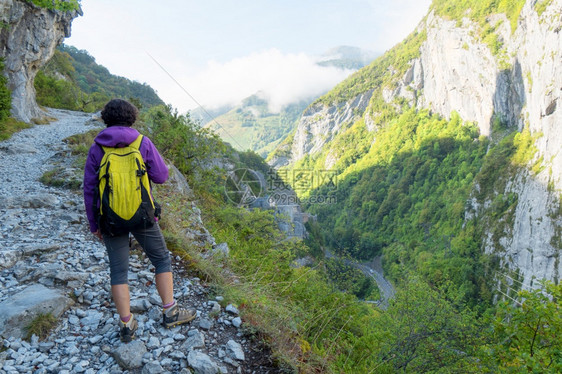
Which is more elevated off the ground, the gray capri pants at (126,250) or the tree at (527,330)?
the gray capri pants at (126,250)

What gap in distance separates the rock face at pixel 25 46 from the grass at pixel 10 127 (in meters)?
1.01

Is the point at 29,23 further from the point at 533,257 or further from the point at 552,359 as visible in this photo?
the point at 533,257

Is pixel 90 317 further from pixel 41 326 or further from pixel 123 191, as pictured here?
pixel 123 191

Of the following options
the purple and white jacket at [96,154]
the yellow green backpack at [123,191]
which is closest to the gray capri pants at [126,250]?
the yellow green backpack at [123,191]

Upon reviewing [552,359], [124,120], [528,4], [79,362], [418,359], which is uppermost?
[528,4]

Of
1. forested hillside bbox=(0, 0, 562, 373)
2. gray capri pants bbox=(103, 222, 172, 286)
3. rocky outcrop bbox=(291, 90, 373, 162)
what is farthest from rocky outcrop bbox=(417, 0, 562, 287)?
rocky outcrop bbox=(291, 90, 373, 162)

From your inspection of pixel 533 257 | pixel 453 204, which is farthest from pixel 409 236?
pixel 533 257

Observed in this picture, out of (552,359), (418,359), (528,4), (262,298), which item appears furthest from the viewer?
(528,4)

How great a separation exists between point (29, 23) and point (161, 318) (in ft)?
78.8

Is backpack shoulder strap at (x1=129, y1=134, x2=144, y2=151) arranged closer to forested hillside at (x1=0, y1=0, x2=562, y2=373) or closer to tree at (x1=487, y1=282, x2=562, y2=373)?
forested hillside at (x1=0, y1=0, x2=562, y2=373)

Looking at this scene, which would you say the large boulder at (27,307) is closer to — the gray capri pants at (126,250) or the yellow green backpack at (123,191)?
the gray capri pants at (126,250)

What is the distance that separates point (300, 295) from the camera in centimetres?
593

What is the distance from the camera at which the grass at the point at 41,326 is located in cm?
289

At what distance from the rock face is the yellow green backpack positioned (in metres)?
19.4
